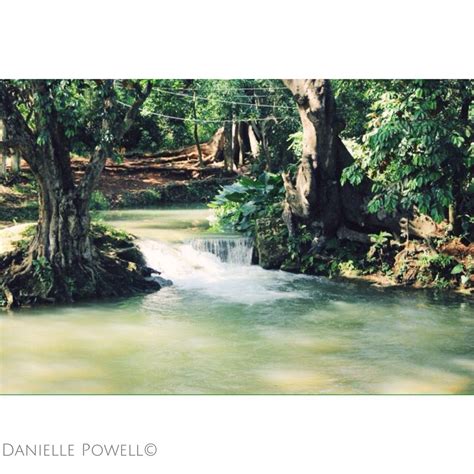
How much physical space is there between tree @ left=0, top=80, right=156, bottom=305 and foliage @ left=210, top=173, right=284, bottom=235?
265cm

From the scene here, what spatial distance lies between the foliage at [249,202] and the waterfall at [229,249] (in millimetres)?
297

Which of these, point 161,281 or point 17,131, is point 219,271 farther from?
point 17,131

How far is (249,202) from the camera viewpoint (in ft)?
31.6

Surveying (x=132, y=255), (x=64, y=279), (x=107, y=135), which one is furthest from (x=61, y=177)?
(x=132, y=255)

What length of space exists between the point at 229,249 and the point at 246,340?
3077 millimetres

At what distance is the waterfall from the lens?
8766mm

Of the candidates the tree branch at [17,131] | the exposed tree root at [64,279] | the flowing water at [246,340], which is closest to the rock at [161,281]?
the flowing water at [246,340]

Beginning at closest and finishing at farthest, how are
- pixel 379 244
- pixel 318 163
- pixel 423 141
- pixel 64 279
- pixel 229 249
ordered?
pixel 423 141
pixel 64 279
pixel 379 244
pixel 318 163
pixel 229 249

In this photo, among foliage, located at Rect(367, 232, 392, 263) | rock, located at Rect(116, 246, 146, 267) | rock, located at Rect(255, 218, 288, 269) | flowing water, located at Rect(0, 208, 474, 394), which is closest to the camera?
→ flowing water, located at Rect(0, 208, 474, 394)

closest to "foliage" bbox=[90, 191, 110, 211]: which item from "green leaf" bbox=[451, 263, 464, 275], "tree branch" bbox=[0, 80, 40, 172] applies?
"tree branch" bbox=[0, 80, 40, 172]

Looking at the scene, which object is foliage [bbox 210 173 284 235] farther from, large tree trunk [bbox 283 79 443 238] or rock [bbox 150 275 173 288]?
rock [bbox 150 275 173 288]

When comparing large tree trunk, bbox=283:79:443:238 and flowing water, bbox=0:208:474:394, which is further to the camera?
large tree trunk, bbox=283:79:443:238

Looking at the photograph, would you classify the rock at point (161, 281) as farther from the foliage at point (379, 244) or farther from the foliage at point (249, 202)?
the foliage at point (379, 244)
